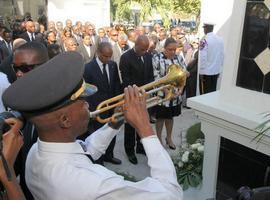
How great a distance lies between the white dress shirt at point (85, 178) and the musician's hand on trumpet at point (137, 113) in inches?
1.9

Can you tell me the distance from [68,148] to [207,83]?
646 cm

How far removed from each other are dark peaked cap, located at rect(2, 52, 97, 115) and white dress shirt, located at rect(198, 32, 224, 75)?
20.0 feet

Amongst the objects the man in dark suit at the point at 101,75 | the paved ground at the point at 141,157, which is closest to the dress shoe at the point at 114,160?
the paved ground at the point at 141,157

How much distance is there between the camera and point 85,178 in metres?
1.51

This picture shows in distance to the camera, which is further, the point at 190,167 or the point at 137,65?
the point at 137,65

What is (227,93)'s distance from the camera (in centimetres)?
341

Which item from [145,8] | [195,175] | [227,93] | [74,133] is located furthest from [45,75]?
[145,8]

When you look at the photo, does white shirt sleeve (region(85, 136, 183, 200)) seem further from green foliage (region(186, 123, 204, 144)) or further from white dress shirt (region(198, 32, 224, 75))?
white dress shirt (region(198, 32, 224, 75))

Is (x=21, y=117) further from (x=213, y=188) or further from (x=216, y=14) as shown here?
(x=216, y=14)

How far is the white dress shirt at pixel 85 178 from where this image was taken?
1.50 m

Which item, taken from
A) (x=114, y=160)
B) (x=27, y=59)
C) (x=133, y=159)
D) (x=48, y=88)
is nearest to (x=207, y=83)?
(x=133, y=159)

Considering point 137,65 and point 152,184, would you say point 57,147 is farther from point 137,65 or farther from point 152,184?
point 137,65

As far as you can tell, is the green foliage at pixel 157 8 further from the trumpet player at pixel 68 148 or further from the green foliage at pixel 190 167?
the trumpet player at pixel 68 148

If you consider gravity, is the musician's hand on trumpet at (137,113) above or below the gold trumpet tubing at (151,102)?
above
